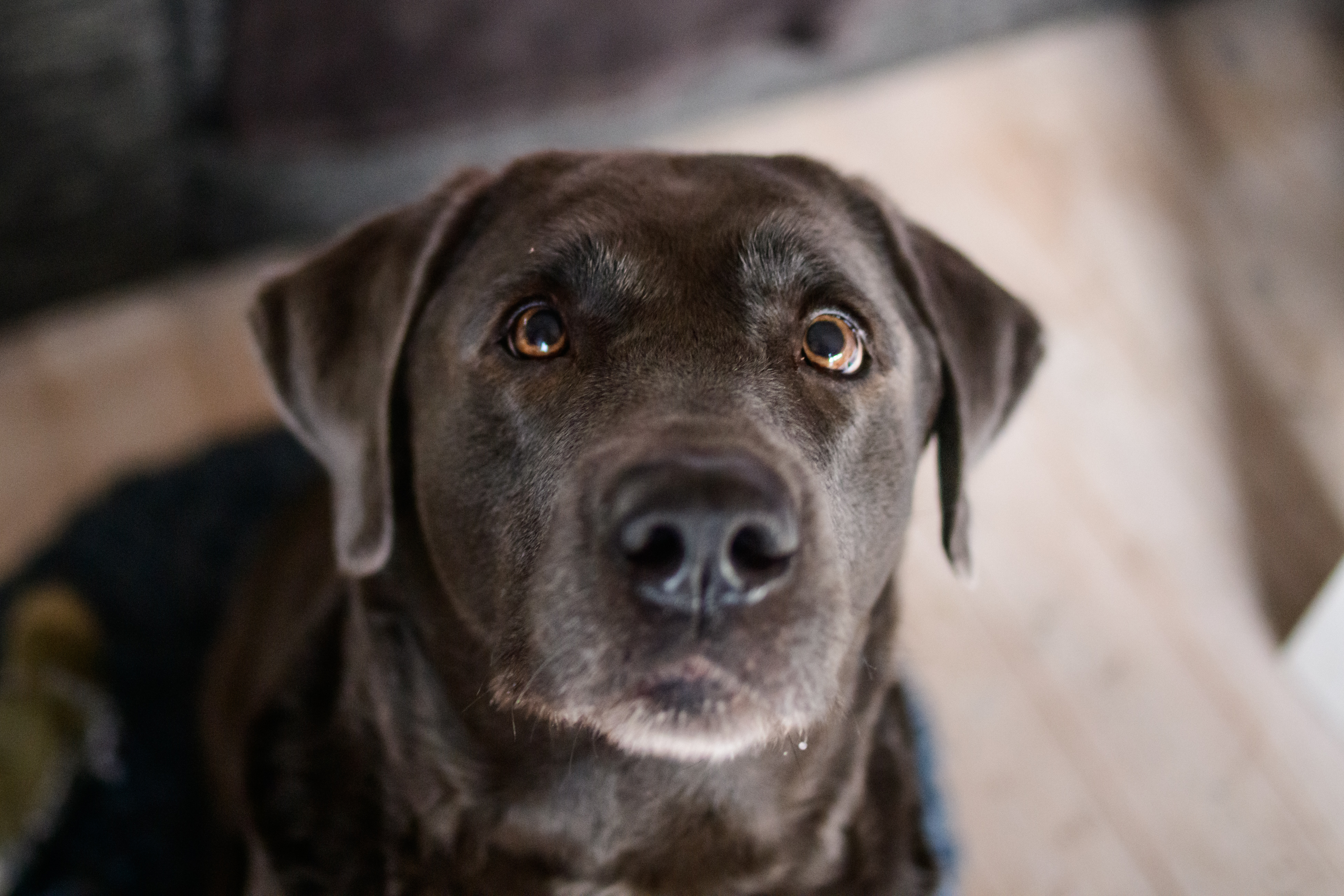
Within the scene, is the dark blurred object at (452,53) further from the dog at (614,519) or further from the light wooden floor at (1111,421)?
the dog at (614,519)

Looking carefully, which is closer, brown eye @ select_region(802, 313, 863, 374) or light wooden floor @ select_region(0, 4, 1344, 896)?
brown eye @ select_region(802, 313, 863, 374)

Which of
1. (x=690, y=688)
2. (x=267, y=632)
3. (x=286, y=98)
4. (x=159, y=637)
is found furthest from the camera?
(x=286, y=98)

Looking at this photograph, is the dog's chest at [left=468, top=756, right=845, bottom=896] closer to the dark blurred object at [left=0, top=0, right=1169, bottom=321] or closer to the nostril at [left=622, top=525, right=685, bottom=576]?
the nostril at [left=622, top=525, right=685, bottom=576]

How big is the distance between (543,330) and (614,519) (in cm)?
37

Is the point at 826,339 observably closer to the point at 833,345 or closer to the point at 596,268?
the point at 833,345

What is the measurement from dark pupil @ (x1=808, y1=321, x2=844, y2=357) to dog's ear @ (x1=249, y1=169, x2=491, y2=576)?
1.77 ft

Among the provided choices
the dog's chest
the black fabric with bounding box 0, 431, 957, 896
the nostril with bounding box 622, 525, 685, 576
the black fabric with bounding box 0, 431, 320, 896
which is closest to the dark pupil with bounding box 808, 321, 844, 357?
the nostril with bounding box 622, 525, 685, 576

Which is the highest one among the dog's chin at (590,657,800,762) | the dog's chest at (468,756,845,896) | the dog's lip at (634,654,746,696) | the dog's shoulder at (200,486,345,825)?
the dog's lip at (634,654,746,696)

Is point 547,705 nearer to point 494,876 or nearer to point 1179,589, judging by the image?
point 494,876

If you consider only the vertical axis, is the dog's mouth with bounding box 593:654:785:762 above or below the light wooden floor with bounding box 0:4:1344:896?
above

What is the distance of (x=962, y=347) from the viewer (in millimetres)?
1623

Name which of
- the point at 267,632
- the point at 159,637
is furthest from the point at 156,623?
the point at 267,632

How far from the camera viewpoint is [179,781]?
2.32 metres

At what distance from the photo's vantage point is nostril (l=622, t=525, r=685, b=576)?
1.12 meters
